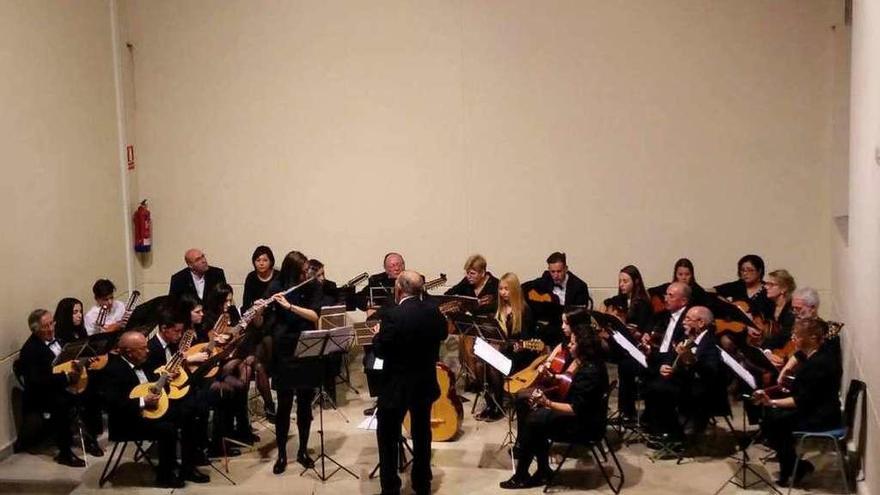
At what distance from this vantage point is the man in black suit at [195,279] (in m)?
10.7

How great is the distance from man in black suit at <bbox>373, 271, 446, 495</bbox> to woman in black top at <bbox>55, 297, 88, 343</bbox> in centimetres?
331

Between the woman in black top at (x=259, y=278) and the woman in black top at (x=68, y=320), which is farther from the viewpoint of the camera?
the woman in black top at (x=259, y=278)

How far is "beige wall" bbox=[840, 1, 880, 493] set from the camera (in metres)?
6.71

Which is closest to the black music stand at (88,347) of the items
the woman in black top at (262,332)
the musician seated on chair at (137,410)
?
the musician seated on chair at (137,410)

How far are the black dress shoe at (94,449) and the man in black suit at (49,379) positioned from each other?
146 mm

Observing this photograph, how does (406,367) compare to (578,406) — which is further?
(578,406)

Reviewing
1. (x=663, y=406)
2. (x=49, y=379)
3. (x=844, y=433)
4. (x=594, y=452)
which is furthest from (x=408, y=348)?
(x=49, y=379)

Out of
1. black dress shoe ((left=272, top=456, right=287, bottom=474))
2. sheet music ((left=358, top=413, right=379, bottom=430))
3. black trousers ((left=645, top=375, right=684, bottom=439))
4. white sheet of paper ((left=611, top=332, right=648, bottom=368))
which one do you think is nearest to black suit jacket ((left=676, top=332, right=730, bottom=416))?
black trousers ((left=645, top=375, right=684, bottom=439))

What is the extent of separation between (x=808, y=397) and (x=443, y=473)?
114 inches

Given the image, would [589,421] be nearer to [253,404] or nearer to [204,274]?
[253,404]

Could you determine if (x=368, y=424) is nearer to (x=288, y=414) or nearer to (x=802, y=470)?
(x=288, y=414)

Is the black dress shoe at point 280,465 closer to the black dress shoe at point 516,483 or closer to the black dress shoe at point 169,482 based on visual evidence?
the black dress shoe at point 169,482

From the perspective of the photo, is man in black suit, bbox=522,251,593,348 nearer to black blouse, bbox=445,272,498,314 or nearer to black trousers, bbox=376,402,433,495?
black blouse, bbox=445,272,498,314

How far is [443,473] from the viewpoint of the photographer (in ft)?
27.2
